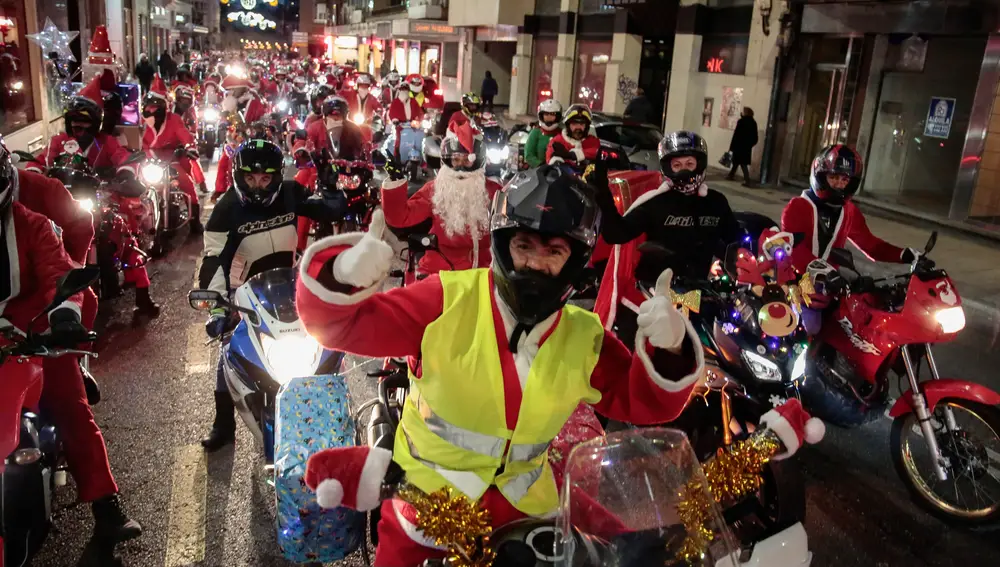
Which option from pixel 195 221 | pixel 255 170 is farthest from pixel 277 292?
pixel 195 221

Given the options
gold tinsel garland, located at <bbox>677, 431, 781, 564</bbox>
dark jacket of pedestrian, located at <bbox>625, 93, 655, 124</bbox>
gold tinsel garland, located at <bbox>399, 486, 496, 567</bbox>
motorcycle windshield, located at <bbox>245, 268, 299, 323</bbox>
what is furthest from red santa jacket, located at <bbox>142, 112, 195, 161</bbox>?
dark jacket of pedestrian, located at <bbox>625, 93, 655, 124</bbox>

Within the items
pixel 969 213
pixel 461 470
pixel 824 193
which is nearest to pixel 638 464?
pixel 461 470

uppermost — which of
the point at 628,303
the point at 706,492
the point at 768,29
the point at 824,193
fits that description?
the point at 768,29

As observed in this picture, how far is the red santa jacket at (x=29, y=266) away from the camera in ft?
12.2

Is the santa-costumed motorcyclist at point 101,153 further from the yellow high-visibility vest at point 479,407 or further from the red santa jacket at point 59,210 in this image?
the yellow high-visibility vest at point 479,407

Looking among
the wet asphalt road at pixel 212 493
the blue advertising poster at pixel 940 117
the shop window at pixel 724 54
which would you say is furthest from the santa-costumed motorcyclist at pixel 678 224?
the shop window at pixel 724 54

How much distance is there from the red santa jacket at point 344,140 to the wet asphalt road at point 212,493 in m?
5.16

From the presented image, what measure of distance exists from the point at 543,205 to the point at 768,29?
1852 centimetres

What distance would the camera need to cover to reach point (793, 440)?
250 centimetres

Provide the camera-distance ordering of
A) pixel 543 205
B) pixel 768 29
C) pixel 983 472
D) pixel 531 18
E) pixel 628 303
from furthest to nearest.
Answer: pixel 531 18 → pixel 768 29 → pixel 628 303 → pixel 983 472 → pixel 543 205

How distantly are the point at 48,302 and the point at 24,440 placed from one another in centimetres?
77

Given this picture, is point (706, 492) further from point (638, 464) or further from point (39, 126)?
point (39, 126)

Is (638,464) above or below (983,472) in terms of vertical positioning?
above

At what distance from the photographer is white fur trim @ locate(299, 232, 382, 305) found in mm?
2312
